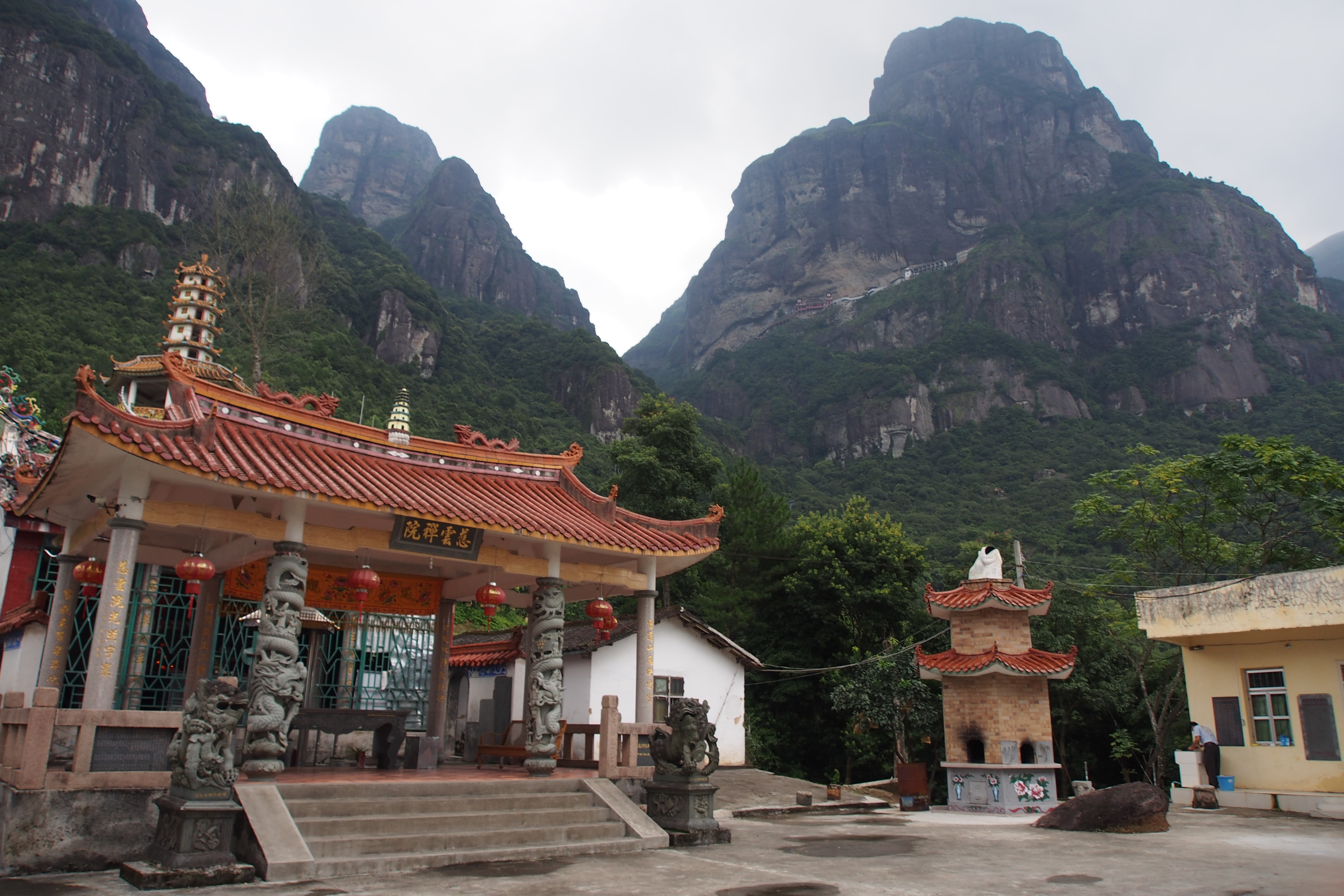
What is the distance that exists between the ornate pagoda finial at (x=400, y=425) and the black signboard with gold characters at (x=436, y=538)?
4.87ft

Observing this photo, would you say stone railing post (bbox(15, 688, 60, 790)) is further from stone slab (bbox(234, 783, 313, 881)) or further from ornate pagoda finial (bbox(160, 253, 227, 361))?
ornate pagoda finial (bbox(160, 253, 227, 361))

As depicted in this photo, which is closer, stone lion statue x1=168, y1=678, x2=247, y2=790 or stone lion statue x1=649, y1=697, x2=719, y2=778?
stone lion statue x1=168, y1=678, x2=247, y2=790

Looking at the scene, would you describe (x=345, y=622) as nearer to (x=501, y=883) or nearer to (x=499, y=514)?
(x=499, y=514)

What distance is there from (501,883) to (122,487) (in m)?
4.77

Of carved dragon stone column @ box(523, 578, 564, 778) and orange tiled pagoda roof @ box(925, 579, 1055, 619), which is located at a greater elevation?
orange tiled pagoda roof @ box(925, 579, 1055, 619)

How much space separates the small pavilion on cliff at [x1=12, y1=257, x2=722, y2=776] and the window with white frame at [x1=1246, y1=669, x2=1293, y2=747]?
8898mm

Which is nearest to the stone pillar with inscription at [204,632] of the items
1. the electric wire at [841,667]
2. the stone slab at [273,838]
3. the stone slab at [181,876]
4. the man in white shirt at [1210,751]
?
the stone slab at [273,838]

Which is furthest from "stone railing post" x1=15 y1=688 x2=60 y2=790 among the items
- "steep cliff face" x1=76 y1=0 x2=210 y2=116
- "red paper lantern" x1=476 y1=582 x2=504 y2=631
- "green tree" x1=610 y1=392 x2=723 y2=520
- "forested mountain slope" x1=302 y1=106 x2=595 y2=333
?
"steep cliff face" x1=76 y1=0 x2=210 y2=116

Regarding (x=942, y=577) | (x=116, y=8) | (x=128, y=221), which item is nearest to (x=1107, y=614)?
(x=942, y=577)

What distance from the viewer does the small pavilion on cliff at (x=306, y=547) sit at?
7.52m

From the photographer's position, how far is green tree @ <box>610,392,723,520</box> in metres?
24.8

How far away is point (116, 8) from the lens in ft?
268

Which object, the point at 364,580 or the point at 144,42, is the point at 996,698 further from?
the point at 144,42

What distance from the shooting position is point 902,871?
676cm
